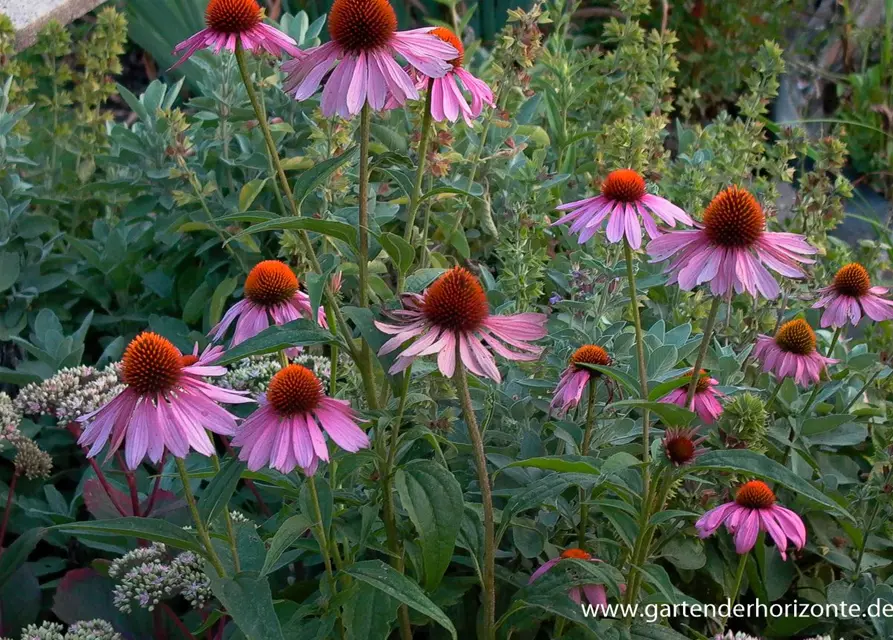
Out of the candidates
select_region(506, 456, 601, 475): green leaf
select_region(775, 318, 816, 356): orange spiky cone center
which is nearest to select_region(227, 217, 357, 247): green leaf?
select_region(506, 456, 601, 475): green leaf

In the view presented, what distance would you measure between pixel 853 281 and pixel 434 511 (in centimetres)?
92

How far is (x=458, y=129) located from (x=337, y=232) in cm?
136

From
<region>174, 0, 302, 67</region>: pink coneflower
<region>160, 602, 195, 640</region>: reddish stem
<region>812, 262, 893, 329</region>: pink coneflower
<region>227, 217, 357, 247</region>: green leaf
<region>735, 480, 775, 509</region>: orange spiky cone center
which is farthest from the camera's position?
<region>812, 262, 893, 329</region>: pink coneflower

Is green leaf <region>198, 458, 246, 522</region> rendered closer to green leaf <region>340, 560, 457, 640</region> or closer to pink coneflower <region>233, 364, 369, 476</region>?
pink coneflower <region>233, 364, 369, 476</region>

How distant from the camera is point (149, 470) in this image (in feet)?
6.80

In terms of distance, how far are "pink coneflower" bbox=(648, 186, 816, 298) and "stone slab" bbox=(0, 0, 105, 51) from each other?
2.17m

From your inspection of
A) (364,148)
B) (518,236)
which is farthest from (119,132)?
(364,148)

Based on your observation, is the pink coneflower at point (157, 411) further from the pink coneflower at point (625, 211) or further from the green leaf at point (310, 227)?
the pink coneflower at point (625, 211)

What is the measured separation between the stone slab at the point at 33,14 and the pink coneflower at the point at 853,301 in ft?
7.13

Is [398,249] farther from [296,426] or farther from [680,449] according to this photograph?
[680,449]

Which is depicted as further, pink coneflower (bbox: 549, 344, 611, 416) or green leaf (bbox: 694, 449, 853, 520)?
pink coneflower (bbox: 549, 344, 611, 416)

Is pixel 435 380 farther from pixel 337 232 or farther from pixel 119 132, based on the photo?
pixel 119 132

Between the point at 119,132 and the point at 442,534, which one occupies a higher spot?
the point at 119,132

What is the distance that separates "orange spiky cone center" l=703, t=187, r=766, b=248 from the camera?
45.5 inches
